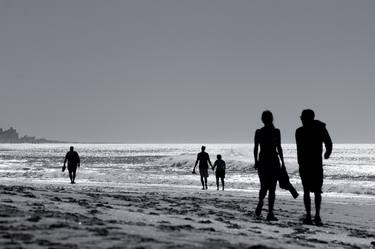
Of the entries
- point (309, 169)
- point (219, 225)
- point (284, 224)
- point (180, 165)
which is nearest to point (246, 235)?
point (219, 225)

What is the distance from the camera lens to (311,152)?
366 inches

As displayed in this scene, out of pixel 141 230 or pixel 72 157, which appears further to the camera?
pixel 72 157

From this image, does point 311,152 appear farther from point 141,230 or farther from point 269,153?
point 141,230

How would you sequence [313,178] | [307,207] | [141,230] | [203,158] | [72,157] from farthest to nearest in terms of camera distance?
[72,157] < [203,158] < [307,207] < [313,178] < [141,230]

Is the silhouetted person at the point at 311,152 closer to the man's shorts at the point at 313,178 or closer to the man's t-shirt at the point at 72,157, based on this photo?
the man's shorts at the point at 313,178

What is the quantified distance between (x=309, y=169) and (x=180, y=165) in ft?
216

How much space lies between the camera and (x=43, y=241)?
198 inches

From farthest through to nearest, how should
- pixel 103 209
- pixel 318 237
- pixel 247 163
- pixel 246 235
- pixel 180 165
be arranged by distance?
pixel 180 165
pixel 247 163
pixel 103 209
pixel 318 237
pixel 246 235

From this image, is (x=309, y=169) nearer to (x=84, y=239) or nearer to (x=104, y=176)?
(x=84, y=239)

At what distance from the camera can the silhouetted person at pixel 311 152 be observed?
30.5 feet

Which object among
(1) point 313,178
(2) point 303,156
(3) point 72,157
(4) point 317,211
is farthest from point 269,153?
(3) point 72,157

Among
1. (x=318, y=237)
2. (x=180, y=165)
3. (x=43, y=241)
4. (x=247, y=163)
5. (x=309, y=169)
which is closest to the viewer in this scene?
(x=43, y=241)

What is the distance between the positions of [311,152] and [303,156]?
6.4 inches

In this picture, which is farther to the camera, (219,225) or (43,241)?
(219,225)
